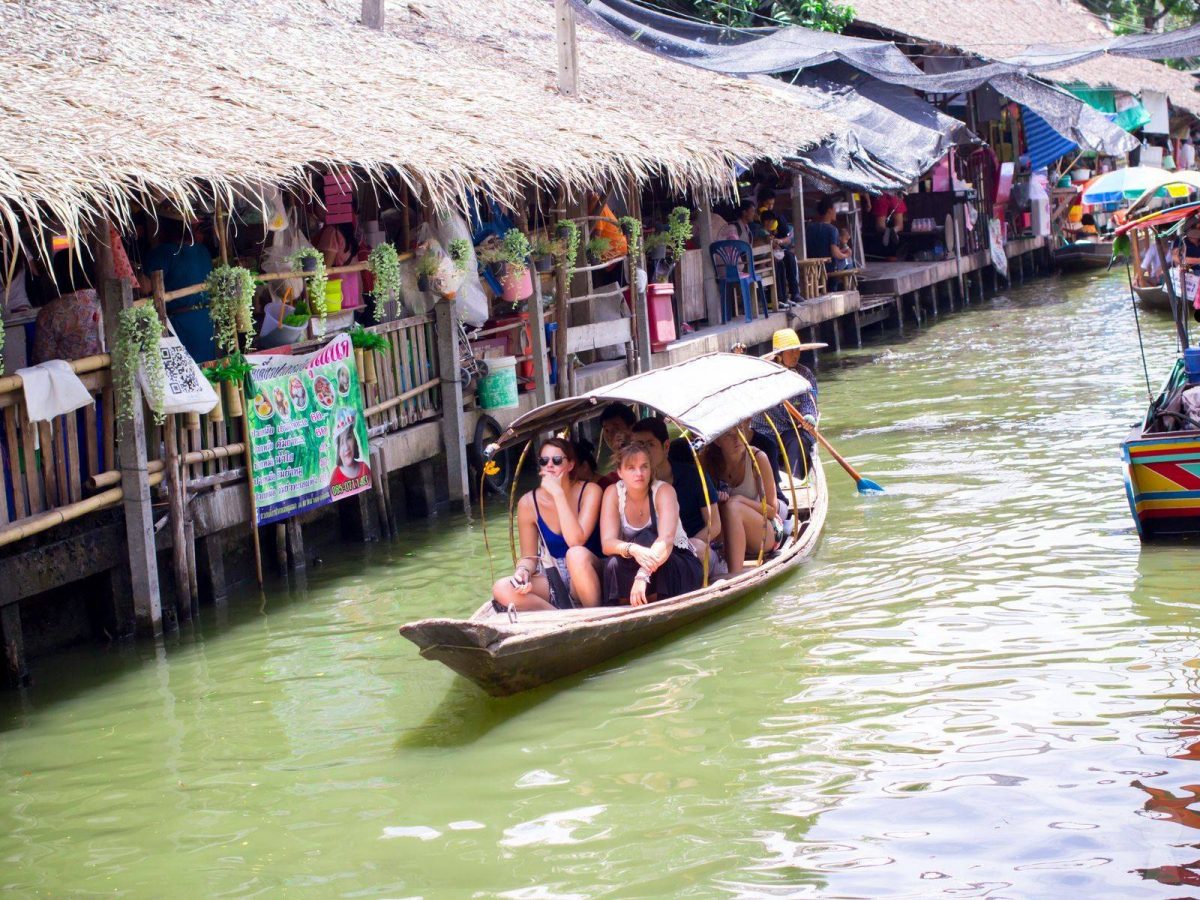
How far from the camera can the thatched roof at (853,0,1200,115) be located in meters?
26.0

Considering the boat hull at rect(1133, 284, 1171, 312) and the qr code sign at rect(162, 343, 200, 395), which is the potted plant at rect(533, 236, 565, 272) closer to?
the qr code sign at rect(162, 343, 200, 395)

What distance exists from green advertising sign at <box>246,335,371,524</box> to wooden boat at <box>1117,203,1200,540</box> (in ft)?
17.5

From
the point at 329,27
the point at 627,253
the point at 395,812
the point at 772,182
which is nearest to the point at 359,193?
the point at 329,27

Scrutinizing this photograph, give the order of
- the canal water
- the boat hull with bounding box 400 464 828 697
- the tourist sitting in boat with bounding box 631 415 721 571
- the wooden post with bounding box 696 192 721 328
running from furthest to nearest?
1. the wooden post with bounding box 696 192 721 328
2. the tourist sitting in boat with bounding box 631 415 721 571
3. the boat hull with bounding box 400 464 828 697
4. the canal water

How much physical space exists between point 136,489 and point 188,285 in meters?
1.73

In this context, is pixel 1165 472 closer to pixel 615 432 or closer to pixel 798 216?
pixel 615 432

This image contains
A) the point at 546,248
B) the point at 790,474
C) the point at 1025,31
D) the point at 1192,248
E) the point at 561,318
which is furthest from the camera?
the point at 1025,31

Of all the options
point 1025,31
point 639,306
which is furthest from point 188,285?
point 1025,31

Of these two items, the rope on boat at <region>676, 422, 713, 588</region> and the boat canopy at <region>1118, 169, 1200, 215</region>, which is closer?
the rope on boat at <region>676, 422, 713, 588</region>

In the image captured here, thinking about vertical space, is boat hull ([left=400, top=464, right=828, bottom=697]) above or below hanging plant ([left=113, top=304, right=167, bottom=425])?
below

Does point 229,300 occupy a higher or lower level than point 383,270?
lower

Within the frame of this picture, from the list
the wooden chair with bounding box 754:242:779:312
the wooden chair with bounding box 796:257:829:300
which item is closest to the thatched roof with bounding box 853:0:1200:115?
the wooden chair with bounding box 796:257:829:300

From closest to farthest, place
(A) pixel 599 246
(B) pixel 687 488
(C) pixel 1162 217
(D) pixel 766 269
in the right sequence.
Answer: (B) pixel 687 488
(C) pixel 1162 217
(A) pixel 599 246
(D) pixel 766 269

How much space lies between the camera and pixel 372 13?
1500 centimetres
